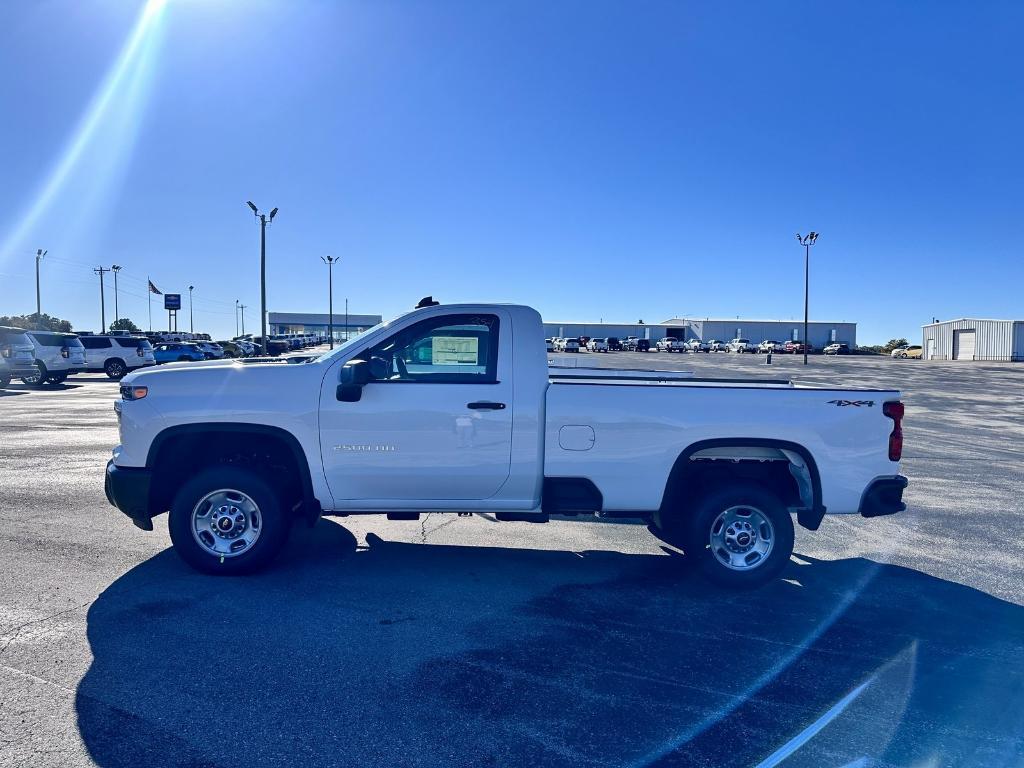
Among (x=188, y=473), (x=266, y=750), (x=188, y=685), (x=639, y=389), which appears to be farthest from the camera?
(x=188, y=473)

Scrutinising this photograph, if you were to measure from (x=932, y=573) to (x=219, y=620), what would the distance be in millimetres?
5541

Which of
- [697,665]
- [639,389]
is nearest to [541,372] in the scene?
[639,389]

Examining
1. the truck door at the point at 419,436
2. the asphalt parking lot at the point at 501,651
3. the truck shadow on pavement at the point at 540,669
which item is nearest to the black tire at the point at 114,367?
the asphalt parking lot at the point at 501,651

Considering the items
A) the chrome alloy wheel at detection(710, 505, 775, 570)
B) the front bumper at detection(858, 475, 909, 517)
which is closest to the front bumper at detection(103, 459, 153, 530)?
the chrome alloy wheel at detection(710, 505, 775, 570)

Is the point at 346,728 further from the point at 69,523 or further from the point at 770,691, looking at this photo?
the point at 69,523

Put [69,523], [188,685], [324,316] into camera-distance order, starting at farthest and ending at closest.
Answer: [324,316] < [69,523] < [188,685]

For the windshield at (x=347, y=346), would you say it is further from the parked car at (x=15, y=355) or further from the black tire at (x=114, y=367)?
the black tire at (x=114, y=367)

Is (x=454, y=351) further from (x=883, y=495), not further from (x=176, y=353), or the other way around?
(x=176, y=353)

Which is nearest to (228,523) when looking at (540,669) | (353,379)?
(353,379)

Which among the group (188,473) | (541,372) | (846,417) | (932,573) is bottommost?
(932,573)

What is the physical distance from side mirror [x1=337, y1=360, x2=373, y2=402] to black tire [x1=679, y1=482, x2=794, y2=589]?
2.69 metres

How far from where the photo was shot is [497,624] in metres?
4.50

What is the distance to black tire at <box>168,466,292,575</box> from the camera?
5105 mm

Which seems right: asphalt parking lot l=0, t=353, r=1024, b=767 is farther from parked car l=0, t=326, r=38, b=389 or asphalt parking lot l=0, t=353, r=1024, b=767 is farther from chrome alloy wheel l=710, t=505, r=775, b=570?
parked car l=0, t=326, r=38, b=389
